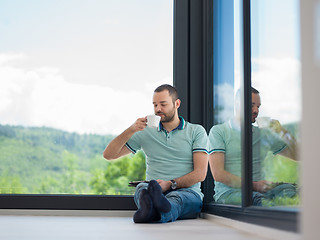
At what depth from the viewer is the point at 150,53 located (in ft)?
11.0

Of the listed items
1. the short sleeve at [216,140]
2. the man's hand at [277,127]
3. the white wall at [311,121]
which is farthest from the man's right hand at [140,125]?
the white wall at [311,121]

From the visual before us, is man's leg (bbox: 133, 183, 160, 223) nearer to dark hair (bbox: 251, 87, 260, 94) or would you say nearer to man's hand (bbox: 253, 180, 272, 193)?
man's hand (bbox: 253, 180, 272, 193)

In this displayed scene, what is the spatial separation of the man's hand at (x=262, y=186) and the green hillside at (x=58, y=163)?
4.55ft

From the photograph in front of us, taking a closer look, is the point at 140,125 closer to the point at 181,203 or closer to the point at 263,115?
the point at 181,203

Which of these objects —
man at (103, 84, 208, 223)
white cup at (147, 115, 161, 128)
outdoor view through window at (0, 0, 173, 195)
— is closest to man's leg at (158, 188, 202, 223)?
man at (103, 84, 208, 223)

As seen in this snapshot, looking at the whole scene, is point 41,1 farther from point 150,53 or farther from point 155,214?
point 155,214

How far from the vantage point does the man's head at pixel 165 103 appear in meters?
2.88

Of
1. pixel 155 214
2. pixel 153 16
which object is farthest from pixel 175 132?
pixel 153 16

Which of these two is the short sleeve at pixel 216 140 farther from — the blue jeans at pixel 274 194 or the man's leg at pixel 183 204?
the blue jeans at pixel 274 194

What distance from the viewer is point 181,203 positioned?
101 inches

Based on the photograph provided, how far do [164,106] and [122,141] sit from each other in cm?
33

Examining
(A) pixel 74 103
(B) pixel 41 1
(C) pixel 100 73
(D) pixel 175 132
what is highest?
(B) pixel 41 1

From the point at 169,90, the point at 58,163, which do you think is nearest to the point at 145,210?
the point at 169,90

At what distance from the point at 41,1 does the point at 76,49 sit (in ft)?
1.45
